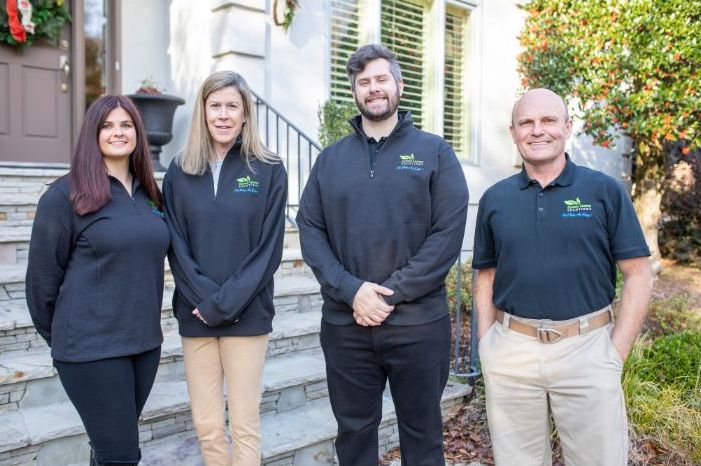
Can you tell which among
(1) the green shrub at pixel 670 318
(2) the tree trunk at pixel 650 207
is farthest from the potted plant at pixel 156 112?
(2) the tree trunk at pixel 650 207

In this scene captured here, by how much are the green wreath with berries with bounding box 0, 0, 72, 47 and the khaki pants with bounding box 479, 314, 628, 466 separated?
469 centimetres

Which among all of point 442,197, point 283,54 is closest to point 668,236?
point 283,54

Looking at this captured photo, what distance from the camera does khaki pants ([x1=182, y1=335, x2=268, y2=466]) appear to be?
Result: 2391 mm

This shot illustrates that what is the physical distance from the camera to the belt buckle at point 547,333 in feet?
6.72

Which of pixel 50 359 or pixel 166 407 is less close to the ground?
pixel 50 359

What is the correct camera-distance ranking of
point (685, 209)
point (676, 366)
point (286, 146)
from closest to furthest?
point (676, 366) → point (286, 146) → point (685, 209)

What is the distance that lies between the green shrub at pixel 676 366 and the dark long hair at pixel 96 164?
3024 mm

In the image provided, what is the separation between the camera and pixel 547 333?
80.9 inches

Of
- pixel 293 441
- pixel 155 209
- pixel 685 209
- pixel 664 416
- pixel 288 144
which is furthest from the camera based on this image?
pixel 685 209

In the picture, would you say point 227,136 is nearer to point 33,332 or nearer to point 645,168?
point 33,332

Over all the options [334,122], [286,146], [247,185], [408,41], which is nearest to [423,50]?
[408,41]

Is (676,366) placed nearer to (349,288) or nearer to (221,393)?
(349,288)

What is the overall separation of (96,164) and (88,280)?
1.28 ft

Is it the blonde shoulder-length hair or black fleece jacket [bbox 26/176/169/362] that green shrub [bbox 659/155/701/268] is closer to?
the blonde shoulder-length hair
